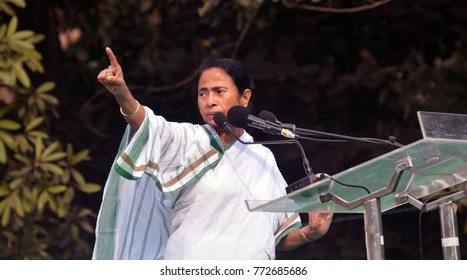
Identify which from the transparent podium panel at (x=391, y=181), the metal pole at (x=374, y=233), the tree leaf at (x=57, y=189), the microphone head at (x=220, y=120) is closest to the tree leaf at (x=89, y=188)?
the tree leaf at (x=57, y=189)

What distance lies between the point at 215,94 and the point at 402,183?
0.85 meters

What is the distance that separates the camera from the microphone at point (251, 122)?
3193 millimetres

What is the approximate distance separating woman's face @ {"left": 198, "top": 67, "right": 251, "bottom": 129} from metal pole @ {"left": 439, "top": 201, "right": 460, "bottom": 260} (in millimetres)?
877

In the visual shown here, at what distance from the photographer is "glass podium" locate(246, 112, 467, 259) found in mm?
2701

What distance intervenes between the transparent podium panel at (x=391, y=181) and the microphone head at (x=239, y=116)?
1.15ft

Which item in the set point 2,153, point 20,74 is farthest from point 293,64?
point 2,153

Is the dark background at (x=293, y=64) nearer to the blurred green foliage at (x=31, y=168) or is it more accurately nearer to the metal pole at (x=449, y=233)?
the blurred green foliage at (x=31, y=168)

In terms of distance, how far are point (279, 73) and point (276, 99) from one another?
221 mm

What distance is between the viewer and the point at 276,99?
6699 millimetres

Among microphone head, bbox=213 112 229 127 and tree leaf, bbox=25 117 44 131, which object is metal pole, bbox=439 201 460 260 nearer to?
microphone head, bbox=213 112 229 127

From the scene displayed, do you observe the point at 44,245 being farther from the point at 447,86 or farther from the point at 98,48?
the point at 447,86

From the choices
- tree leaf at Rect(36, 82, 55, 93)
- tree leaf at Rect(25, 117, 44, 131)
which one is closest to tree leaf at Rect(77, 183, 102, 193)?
tree leaf at Rect(25, 117, 44, 131)

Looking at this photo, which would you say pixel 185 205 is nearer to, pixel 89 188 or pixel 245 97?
pixel 245 97
